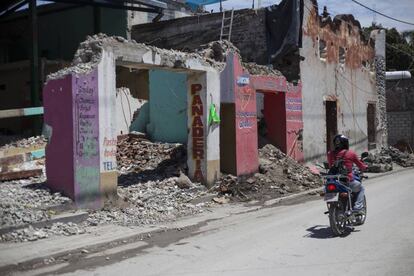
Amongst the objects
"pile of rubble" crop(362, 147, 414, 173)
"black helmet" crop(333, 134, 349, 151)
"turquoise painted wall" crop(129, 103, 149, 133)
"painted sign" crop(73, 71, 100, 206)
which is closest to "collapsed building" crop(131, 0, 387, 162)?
"pile of rubble" crop(362, 147, 414, 173)

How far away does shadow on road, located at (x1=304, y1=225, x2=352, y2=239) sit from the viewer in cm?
909

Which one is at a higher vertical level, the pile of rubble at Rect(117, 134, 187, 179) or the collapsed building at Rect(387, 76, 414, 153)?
the collapsed building at Rect(387, 76, 414, 153)

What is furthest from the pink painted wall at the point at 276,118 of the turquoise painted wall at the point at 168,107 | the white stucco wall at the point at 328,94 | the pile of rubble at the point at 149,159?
the pile of rubble at the point at 149,159

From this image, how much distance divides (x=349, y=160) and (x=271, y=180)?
7.36 metres

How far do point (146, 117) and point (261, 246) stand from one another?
11.2 m

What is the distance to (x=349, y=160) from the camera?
9.47 metres

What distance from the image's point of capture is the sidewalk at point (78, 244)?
780cm

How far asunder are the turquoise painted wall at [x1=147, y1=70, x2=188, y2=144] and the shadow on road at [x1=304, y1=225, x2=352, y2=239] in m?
8.23

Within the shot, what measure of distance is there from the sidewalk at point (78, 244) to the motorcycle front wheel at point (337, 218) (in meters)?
2.86

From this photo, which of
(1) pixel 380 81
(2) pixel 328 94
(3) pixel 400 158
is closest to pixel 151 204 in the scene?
(2) pixel 328 94

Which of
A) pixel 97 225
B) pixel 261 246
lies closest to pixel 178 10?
pixel 97 225

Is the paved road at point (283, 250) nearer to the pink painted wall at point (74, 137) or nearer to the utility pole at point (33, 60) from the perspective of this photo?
the pink painted wall at point (74, 137)

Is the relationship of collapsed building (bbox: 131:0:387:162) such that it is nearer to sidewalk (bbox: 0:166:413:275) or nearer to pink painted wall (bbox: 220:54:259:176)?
pink painted wall (bbox: 220:54:259:176)

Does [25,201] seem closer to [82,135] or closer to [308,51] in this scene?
[82,135]
